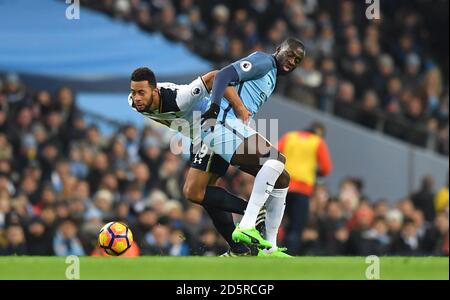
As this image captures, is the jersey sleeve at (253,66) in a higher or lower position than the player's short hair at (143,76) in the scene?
higher

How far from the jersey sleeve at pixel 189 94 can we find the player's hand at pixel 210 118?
0.18 metres

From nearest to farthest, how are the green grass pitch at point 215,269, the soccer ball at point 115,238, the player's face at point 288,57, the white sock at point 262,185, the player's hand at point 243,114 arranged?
the green grass pitch at point 215,269 < the player's hand at point 243,114 < the white sock at point 262,185 < the player's face at point 288,57 < the soccer ball at point 115,238

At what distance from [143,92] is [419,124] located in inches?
506

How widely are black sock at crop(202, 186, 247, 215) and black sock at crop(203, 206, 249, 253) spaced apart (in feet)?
0.38

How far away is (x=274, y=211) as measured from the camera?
39.5 ft

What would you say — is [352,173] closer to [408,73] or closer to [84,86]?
[408,73]

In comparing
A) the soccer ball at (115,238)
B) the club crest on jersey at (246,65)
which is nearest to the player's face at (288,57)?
the club crest on jersey at (246,65)

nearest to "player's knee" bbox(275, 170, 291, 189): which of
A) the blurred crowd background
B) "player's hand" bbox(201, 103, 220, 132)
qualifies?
"player's hand" bbox(201, 103, 220, 132)

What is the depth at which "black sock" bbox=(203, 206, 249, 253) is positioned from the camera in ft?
39.9

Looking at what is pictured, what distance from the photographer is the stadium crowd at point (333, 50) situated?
74.8ft

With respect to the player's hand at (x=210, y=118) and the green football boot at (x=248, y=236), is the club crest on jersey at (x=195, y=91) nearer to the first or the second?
the player's hand at (x=210, y=118)

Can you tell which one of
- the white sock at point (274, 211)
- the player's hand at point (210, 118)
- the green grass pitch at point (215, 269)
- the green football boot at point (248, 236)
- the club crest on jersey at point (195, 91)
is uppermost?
the club crest on jersey at point (195, 91)

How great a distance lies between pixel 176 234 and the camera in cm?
1633

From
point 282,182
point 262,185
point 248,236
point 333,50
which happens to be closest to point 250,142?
point 262,185
